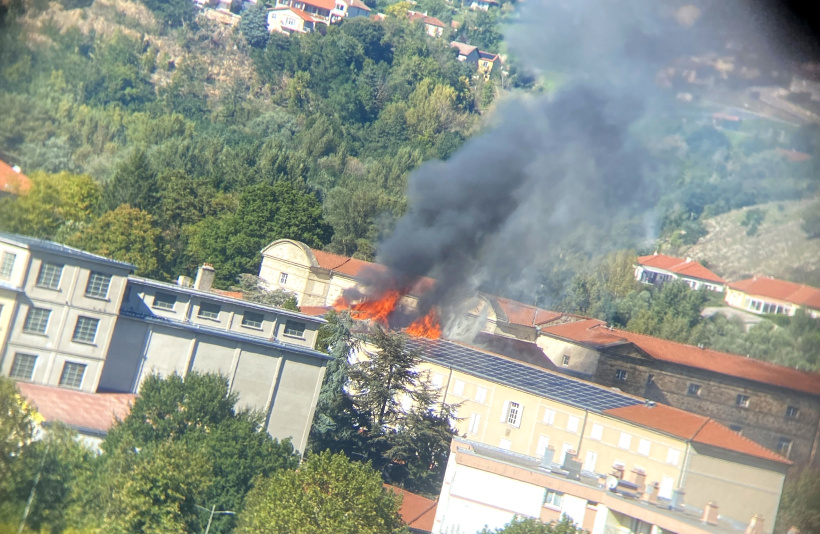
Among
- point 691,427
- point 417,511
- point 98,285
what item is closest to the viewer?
point 98,285

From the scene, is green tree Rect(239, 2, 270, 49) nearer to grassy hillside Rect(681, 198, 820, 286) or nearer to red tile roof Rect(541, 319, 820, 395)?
red tile roof Rect(541, 319, 820, 395)

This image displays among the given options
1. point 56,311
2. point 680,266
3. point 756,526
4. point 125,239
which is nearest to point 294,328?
point 56,311

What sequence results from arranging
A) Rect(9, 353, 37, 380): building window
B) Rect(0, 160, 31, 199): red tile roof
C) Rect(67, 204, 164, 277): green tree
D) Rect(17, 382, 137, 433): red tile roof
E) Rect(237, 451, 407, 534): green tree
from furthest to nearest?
Rect(67, 204, 164, 277): green tree < Rect(0, 160, 31, 199): red tile roof < Rect(9, 353, 37, 380): building window < Rect(17, 382, 137, 433): red tile roof < Rect(237, 451, 407, 534): green tree

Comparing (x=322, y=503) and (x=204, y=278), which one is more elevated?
(x=204, y=278)

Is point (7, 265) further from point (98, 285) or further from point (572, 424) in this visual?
point (572, 424)

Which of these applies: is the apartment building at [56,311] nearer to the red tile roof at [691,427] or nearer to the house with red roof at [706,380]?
the red tile roof at [691,427]

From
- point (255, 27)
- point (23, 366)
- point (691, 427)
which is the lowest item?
point (23, 366)

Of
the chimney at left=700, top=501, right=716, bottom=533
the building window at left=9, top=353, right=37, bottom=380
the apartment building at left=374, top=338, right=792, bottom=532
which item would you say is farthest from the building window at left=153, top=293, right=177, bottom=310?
the chimney at left=700, top=501, right=716, bottom=533
